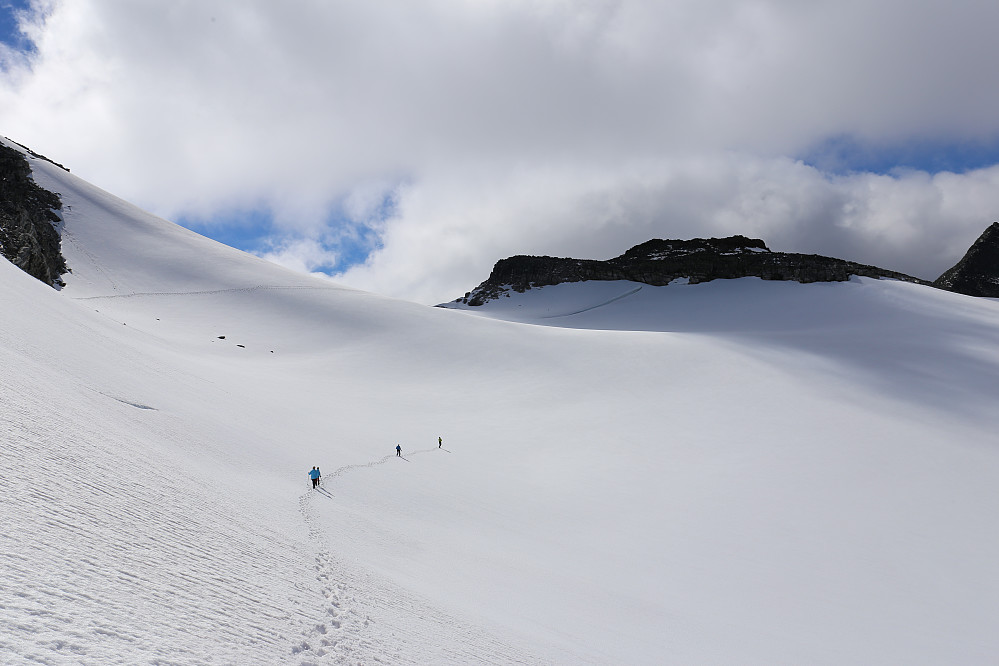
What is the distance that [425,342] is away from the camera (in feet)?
157

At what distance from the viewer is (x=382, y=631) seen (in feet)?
22.0

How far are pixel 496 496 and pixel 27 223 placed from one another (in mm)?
52174

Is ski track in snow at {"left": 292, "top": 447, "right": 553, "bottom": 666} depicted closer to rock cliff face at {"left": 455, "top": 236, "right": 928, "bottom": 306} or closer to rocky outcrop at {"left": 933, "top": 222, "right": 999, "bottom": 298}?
rock cliff face at {"left": 455, "top": 236, "right": 928, "bottom": 306}

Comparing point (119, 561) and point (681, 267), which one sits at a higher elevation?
point (681, 267)

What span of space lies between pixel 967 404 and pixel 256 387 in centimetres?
4326

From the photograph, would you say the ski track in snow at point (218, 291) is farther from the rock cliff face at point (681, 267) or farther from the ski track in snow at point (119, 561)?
the ski track in snow at point (119, 561)

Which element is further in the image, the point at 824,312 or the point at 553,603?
the point at 824,312

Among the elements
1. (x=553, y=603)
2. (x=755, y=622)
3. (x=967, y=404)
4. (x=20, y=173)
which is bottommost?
(x=755, y=622)

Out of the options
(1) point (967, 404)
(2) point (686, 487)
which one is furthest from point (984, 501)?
(1) point (967, 404)

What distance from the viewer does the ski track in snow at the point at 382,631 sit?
588 centimetres

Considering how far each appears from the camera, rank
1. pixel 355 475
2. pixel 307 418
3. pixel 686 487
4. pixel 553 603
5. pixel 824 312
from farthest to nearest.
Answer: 1. pixel 824 312
2. pixel 307 418
3. pixel 686 487
4. pixel 355 475
5. pixel 553 603

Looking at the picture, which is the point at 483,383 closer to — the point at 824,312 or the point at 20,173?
the point at 824,312

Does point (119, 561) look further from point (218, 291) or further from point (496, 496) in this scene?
point (218, 291)

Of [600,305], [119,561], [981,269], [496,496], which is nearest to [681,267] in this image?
[600,305]
